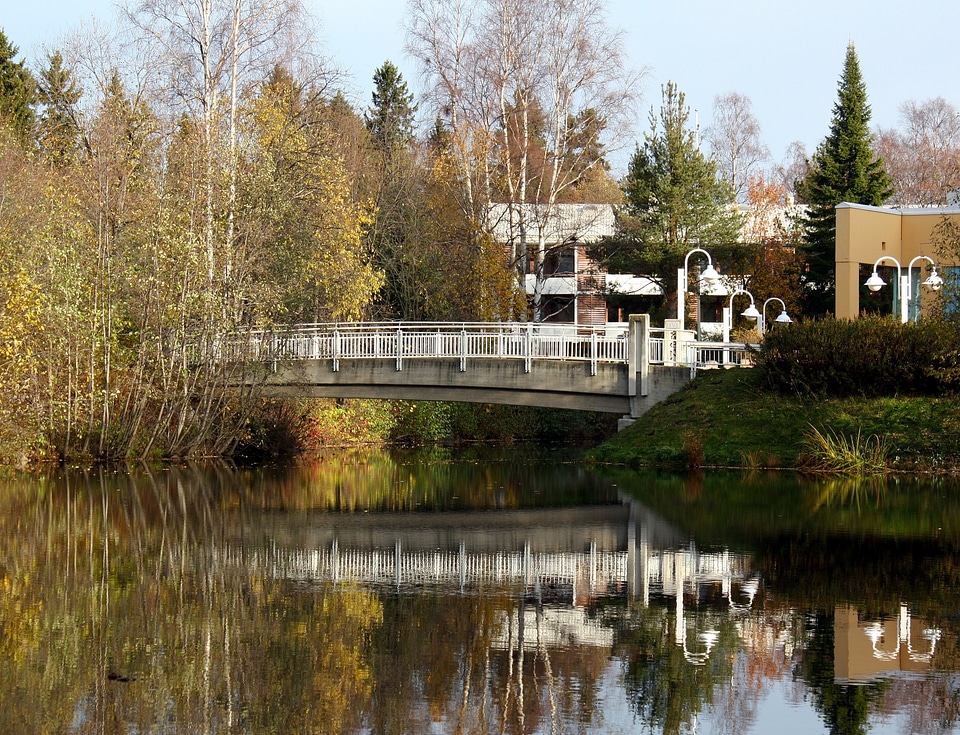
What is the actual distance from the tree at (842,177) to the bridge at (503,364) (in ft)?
55.8

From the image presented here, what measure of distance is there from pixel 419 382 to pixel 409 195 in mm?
14917

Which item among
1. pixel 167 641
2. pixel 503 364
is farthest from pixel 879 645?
pixel 503 364

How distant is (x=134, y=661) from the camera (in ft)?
33.6

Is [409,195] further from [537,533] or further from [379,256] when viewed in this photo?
[537,533]

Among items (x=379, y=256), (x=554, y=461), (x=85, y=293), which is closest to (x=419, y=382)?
(x=554, y=461)

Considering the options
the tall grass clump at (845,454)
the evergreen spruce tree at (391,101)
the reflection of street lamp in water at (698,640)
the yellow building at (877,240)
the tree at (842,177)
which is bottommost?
the reflection of street lamp in water at (698,640)

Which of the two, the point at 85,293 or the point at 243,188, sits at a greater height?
the point at 243,188

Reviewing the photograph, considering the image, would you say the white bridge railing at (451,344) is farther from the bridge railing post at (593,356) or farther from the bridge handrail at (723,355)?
the bridge handrail at (723,355)

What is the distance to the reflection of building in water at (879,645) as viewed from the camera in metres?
10.2

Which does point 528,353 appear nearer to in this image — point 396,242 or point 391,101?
point 396,242

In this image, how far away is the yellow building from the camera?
42250 millimetres

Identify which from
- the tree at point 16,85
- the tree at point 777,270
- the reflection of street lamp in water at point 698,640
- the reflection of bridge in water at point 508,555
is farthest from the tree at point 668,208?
the reflection of street lamp in water at point 698,640

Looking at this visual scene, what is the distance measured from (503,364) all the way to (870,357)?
384 inches

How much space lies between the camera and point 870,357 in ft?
103
